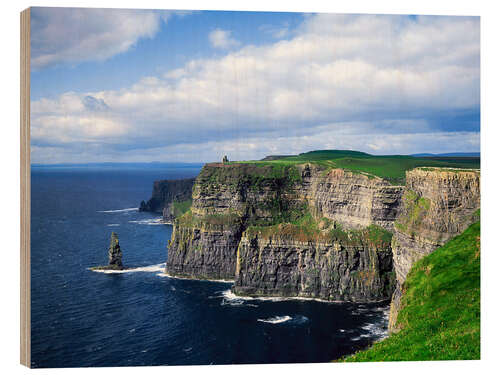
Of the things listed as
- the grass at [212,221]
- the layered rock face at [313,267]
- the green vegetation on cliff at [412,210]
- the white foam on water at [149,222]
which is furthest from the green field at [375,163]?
the white foam on water at [149,222]

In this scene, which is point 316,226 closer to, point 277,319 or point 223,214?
point 223,214

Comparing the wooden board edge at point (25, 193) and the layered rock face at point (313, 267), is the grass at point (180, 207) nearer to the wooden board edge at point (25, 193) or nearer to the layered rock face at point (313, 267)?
the layered rock face at point (313, 267)

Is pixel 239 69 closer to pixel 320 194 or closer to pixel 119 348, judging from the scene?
pixel 119 348

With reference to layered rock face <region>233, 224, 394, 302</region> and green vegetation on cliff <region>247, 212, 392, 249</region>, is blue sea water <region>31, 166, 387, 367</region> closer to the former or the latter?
layered rock face <region>233, 224, 394, 302</region>

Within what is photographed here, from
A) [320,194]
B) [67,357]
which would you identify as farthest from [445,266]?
[320,194]

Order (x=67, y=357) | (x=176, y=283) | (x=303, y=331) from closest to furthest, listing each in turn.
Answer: (x=67, y=357) < (x=303, y=331) < (x=176, y=283)

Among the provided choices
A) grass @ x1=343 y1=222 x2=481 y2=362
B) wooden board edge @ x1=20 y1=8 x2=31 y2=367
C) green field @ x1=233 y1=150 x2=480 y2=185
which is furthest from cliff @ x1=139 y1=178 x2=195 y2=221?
wooden board edge @ x1=20 y1=8 x2=31 y2=367

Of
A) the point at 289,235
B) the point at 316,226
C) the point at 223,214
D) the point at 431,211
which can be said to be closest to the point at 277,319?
the point at 289,235
